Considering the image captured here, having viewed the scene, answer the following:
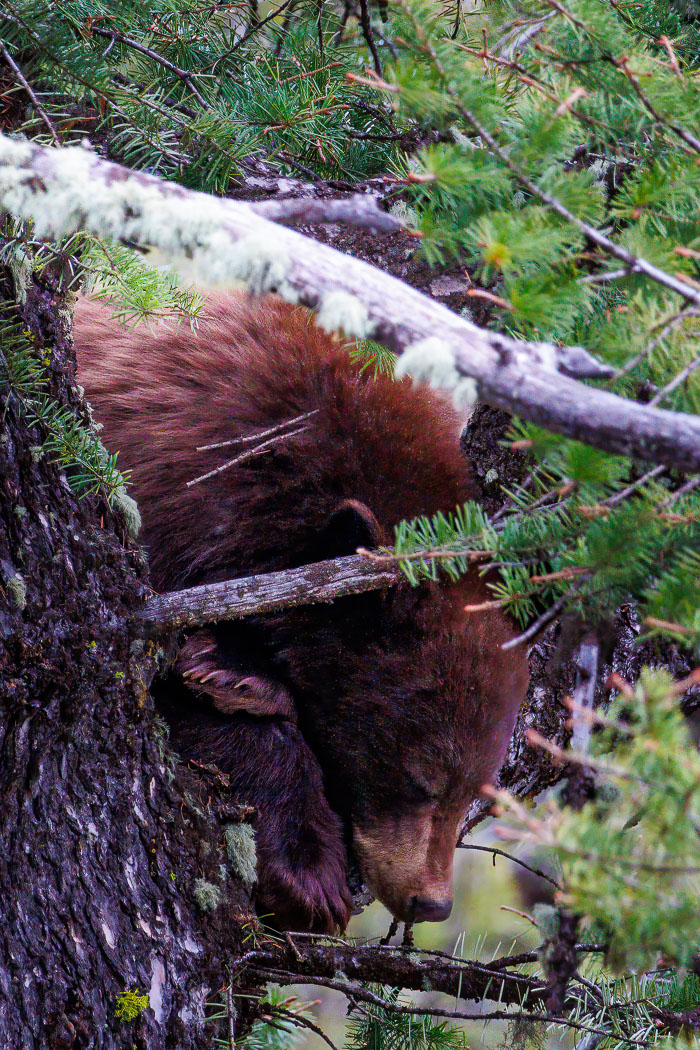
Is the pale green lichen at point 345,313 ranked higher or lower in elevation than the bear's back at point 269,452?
higher

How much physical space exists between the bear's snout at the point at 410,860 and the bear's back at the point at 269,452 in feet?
3.18

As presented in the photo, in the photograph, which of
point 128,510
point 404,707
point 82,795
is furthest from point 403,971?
point 128,510

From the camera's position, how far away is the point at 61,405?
6.53 ft

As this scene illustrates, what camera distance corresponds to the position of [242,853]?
2441 millimetres

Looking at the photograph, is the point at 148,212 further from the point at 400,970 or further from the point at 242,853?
the point at 400,970

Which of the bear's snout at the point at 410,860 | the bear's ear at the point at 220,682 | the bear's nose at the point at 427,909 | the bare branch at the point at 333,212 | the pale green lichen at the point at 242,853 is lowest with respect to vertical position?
the bear's nose at the point at 427,909

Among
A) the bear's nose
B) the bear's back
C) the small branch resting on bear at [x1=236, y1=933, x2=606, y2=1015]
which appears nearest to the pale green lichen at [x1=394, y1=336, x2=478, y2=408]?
the bear's back

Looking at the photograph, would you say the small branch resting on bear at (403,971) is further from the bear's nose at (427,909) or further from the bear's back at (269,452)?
the bear's back at (269,452)

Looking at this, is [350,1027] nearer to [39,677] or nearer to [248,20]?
[39,677]

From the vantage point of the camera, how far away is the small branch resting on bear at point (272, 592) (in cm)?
209

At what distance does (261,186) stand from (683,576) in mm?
1852

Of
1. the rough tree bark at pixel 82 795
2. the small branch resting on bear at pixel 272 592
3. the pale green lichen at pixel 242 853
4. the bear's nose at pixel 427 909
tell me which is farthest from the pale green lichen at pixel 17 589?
the bear's nose at pixel 427 909

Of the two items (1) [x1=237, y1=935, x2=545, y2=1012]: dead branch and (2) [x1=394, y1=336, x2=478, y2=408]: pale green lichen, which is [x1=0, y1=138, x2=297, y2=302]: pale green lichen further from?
(1) [x1=237, y1=935, x2=545, y2=1012]: dead branch

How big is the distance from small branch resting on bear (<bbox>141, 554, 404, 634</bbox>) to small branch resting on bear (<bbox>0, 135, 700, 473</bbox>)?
99cm
